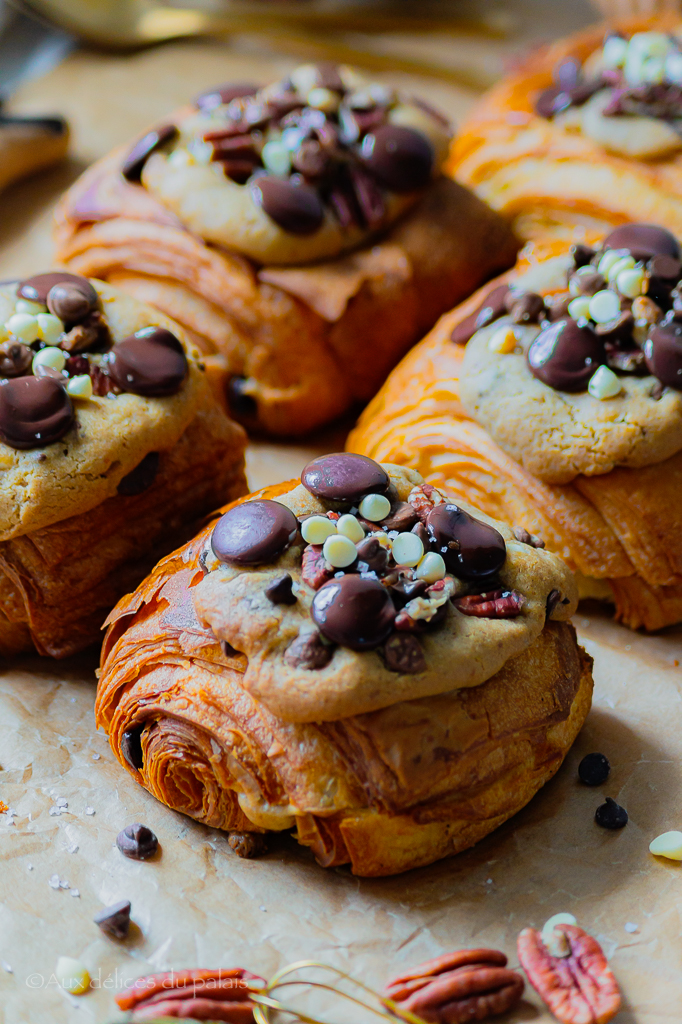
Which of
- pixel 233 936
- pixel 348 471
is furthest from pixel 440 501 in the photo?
pixel 233 936

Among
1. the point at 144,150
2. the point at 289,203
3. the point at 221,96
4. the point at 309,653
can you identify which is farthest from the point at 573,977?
the point at 221,96

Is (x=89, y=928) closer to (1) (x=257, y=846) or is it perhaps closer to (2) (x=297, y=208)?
(1) (x=257, y=846)

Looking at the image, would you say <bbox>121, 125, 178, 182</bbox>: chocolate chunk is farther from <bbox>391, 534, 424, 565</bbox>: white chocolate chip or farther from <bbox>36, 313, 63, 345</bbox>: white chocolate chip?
<bbox>391, 534, 424, 565</bbox>: white chocolate chip

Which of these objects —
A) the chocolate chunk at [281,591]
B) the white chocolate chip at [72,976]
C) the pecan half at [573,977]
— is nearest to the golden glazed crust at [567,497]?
the chocolate chunk at [281,591]

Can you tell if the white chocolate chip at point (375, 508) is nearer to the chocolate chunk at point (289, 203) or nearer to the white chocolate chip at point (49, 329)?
the white chocolate chip at point (49, 329)

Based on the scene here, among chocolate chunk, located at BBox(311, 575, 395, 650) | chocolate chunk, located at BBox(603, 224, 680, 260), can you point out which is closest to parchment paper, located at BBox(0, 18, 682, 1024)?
chocolate chunk, located at BBox(311, 575, 395, 650)
